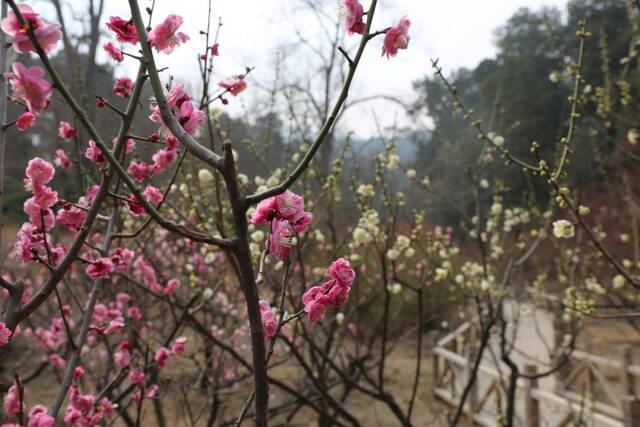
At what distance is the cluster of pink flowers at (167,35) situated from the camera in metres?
0.94

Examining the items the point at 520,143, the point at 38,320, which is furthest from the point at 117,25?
the point at 520,143

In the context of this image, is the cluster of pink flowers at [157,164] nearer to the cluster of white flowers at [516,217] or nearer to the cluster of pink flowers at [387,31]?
the cluster of pink flowers at [387,31]

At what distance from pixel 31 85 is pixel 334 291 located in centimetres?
54

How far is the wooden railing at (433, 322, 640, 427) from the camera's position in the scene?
3.54 meters

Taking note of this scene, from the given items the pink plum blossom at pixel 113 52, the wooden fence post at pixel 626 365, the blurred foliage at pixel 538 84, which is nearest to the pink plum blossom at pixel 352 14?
the pink plum blossom at pixel 113 52

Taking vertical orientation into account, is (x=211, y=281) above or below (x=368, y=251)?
below

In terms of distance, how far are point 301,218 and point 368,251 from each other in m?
5.51

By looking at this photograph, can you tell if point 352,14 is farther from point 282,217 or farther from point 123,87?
point 123,87

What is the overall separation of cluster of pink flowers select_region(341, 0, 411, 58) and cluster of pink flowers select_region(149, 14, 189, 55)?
33 cm

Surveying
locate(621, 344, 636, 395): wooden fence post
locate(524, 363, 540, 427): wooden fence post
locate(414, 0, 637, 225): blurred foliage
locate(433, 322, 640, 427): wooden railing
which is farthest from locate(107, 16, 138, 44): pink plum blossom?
locate(414, 0, 637, 225): blurred foliage

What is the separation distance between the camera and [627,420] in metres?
3.21

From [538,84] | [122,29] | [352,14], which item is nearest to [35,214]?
[122,29]

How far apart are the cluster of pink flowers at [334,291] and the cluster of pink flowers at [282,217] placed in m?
0.10

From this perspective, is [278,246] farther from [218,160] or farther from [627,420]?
[627,420]
